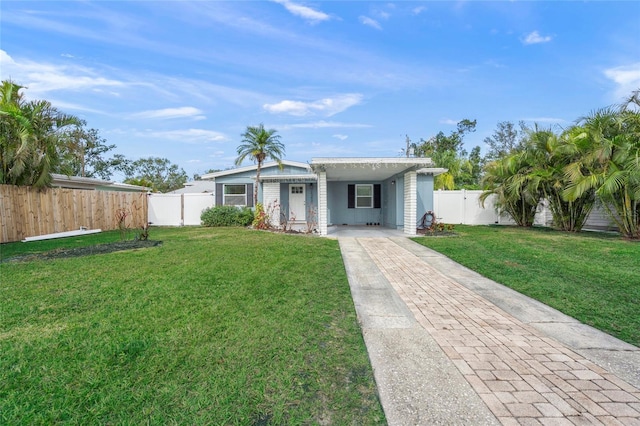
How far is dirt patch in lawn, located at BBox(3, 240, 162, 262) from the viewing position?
6.98 meters

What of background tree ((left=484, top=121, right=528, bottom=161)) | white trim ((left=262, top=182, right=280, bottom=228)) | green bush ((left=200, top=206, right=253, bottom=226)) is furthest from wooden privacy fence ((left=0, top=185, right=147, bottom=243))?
background tree ((left=484, top=121, right=528, bottom=161))

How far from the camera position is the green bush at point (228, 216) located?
51.0ft

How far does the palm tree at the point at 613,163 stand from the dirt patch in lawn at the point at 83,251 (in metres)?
13.7

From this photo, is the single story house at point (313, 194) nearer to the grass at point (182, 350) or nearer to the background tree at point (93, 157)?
the grass at point (182, 350)

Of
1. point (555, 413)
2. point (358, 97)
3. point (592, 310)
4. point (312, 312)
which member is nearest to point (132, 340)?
point (312, 312)

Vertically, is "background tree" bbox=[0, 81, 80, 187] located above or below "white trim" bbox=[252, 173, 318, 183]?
above

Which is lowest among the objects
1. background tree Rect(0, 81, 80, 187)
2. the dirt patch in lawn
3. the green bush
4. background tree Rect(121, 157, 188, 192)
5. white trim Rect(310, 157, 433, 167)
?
the dirt patch in lawn

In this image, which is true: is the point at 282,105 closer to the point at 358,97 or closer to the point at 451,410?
the point at 358,97

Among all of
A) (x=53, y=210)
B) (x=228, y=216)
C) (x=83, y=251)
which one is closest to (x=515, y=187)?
(x=228, y=216)

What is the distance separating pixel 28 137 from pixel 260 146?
8.20 metres

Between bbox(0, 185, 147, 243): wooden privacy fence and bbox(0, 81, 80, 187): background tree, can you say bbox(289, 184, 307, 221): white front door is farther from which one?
bbox(0, 81, 80, 187): background tree

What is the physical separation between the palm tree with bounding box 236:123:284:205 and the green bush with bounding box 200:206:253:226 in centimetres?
189

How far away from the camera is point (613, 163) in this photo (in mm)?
9477

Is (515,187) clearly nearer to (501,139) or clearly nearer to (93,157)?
(501,139)
